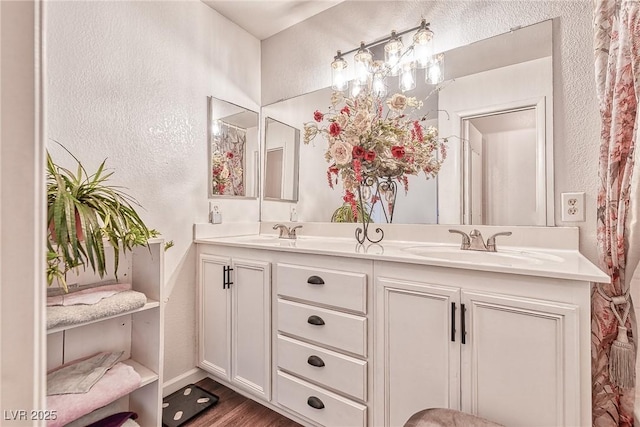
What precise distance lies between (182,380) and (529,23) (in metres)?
2.72

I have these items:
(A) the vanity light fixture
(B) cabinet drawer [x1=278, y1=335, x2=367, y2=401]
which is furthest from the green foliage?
(B) cabinet drawer [x1=278, y1=335, x2=367, y2=401]

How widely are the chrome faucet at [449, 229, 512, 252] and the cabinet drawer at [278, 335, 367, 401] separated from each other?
2.39ft

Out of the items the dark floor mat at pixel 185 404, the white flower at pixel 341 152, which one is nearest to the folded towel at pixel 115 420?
the dark floor mat at pixel 185 404

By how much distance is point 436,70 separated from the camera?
66.7 inches

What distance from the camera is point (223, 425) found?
157 cm

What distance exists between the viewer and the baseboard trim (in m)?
1.81

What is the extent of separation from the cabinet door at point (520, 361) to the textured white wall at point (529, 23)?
660 mm

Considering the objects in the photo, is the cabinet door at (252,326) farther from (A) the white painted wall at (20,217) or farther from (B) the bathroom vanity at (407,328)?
(A) the white painted wall at (20,217)

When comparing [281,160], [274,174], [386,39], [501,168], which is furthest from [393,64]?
[274,174]

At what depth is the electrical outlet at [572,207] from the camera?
1328mm

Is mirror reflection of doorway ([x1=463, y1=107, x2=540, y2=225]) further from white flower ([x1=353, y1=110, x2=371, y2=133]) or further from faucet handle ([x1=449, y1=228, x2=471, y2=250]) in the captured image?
white flower ([x1=353, y1=110, x2=371, y2=133])

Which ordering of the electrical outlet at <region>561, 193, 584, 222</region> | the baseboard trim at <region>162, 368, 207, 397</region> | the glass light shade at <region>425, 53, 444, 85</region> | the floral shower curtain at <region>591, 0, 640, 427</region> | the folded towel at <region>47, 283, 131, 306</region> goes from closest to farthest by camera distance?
the floral shower curtain at <region>591, 0, 640, 427</region> → the folded towel at <region>47, 283, 131, 306</region> → the electrical outlet at <region>561, 193, 584, 222</region> → the glass light shade at <region>425, 53, 444, 85</region> → the baseboard trim at <region>162, 368, 207, 397</region>

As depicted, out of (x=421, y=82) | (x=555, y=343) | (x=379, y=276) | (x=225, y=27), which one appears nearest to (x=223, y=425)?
(x=379, y=276)

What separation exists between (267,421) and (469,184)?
1.64m
